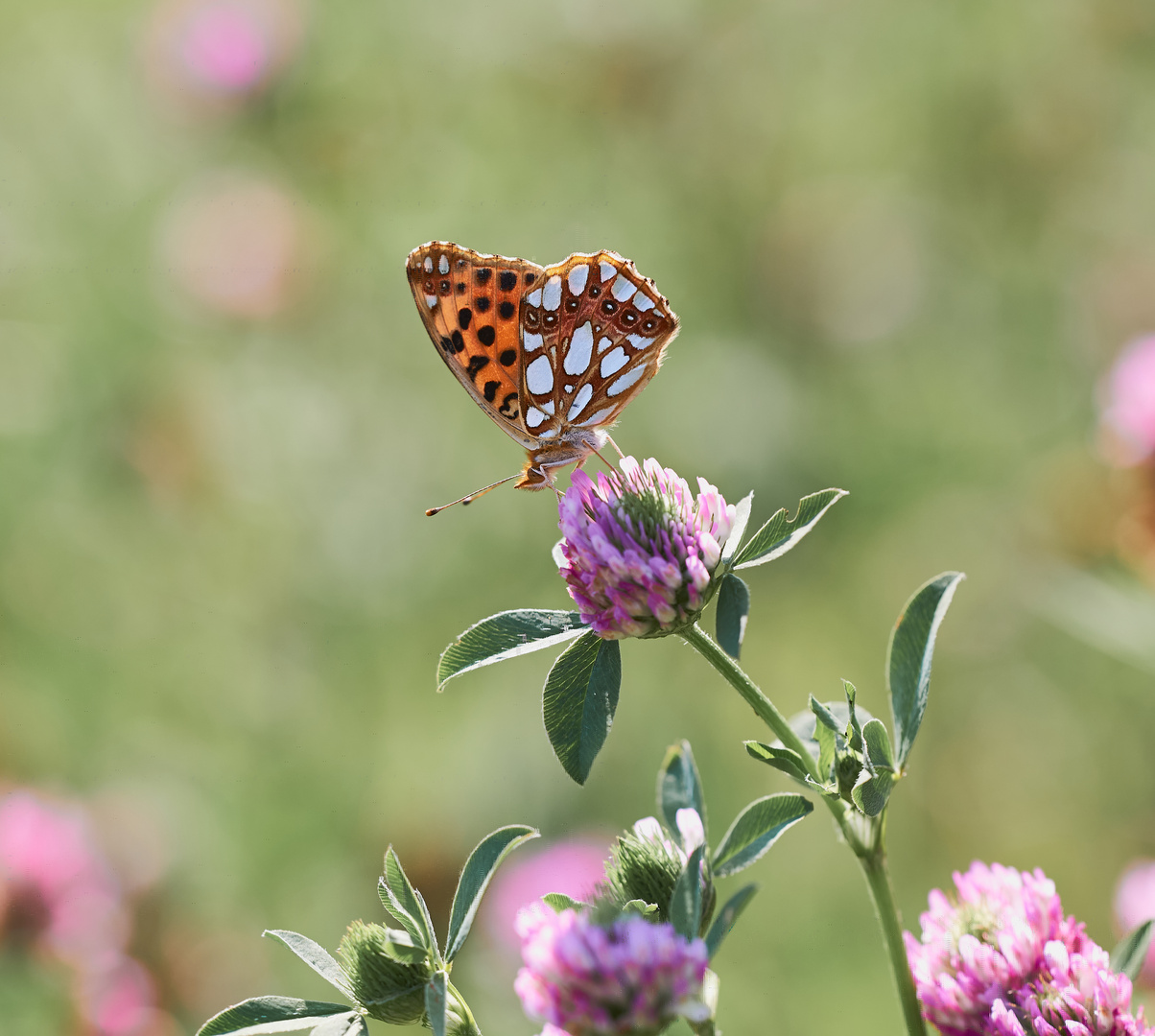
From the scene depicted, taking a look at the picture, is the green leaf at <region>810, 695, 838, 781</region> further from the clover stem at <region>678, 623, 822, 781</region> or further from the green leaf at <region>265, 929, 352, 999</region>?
the green leaf at <region>265, 929, 352, 999</region>

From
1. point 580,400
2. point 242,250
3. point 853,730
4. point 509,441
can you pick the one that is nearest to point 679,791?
point 853,730

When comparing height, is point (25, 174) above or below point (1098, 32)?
above

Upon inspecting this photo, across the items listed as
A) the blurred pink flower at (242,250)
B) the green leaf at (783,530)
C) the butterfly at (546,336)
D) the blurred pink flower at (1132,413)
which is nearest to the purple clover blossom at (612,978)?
the green leaf at (783,530)

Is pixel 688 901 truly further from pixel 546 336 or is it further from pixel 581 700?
pixel 546 336

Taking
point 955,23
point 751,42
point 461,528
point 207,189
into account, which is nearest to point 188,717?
point 461,528

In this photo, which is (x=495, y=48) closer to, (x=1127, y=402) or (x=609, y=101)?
(x=609, y=101)

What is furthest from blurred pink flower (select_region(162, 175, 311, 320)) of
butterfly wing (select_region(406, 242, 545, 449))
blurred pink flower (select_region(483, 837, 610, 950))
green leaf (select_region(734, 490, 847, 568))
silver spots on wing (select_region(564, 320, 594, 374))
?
green leaf (select_region(734, 490, 847, 568))
